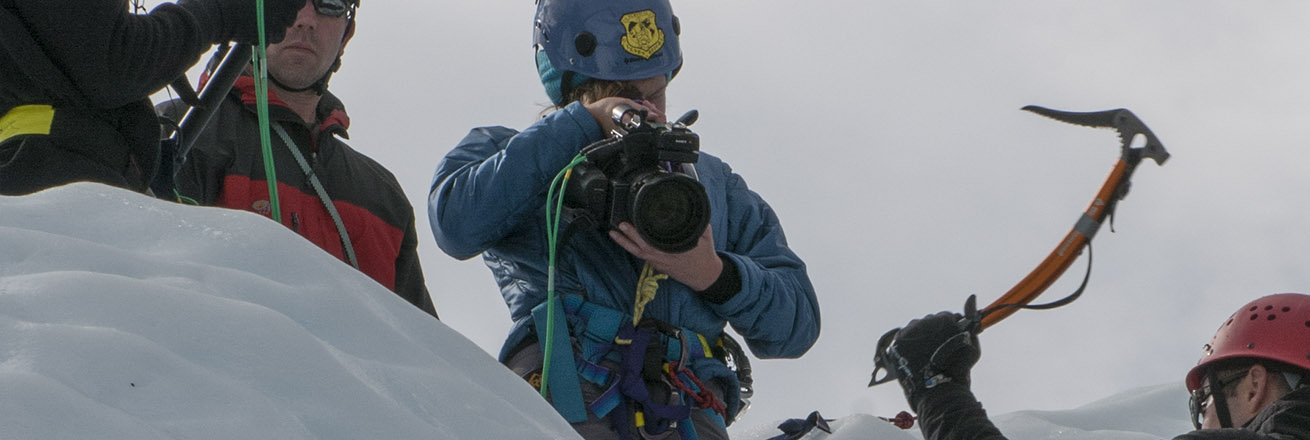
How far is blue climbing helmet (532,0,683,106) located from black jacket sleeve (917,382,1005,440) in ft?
3.51

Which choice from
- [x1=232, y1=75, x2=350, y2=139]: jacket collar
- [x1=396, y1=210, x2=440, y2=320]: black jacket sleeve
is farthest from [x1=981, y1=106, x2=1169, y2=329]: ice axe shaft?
[x1=232, y1=75, x2=350, y2=139]: jacket collar

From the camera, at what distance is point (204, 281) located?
243cm

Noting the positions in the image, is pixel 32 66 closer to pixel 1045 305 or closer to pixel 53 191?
pixel 53 191

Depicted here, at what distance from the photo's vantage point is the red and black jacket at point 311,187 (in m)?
4.12

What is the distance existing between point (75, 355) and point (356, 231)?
224cm

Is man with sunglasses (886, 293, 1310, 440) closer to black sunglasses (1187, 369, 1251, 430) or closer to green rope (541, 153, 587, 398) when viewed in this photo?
black sunglasses (1187, 369, 1251, 430)

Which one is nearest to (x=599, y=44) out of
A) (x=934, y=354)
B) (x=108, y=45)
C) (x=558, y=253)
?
(x=558, y=253)

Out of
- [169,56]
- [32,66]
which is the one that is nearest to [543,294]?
[169,56]

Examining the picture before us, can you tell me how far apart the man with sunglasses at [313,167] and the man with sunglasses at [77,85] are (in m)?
0.56

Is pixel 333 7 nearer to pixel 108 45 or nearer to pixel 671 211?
pixel 108 45

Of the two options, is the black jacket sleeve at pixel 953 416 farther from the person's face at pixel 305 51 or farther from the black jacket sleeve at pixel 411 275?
the person's face at pixel 305 51

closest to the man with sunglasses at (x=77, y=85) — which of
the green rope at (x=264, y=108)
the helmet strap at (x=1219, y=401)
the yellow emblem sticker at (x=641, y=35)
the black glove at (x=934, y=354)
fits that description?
the green rope at (x=264, y=108)

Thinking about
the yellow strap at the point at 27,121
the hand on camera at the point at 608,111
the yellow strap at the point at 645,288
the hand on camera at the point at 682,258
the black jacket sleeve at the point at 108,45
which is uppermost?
the black jacket sleeve at the point at 108,45

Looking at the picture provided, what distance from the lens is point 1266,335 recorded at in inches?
173
